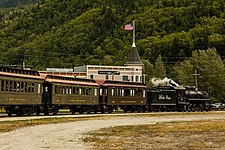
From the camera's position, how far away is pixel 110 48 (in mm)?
197750

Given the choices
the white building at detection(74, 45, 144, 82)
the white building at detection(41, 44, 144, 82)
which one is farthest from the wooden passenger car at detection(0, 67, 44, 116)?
the white building at detection(74, 45, 144, 82)

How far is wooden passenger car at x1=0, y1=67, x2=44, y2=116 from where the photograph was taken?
140ft

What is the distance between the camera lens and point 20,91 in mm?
45844

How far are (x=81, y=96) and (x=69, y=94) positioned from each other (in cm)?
308

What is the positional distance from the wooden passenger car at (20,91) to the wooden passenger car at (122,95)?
50.6ft

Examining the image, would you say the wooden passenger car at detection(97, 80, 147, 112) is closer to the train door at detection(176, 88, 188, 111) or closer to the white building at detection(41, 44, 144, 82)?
the train door at detection(176, 88, 188, 111)

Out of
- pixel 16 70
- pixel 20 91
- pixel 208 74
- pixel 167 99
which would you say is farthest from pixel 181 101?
pixel 208 74

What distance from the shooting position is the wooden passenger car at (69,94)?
5206cm

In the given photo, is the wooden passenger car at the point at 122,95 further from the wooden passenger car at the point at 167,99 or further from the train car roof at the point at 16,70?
the train car roof at the point at 16,70

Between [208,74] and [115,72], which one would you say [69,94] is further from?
[115,72]

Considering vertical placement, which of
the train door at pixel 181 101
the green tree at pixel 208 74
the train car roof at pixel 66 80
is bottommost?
the train door at pixel 181 101

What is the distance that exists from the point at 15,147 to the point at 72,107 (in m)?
39.1

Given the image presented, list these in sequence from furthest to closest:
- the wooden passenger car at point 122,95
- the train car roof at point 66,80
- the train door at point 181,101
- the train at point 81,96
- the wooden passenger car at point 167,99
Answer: the train door at point 181,101, the wooden passenger car at point 167,99, the wooden passenger car at point 122,95, the train car roof at point 66,80, the train at point 81,96

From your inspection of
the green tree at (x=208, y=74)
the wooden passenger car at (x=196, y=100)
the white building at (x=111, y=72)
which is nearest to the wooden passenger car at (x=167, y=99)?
the wooden passenger car at (x=196, y=100)
